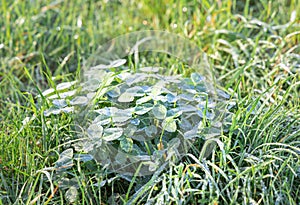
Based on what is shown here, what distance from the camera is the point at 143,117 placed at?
5.86ft

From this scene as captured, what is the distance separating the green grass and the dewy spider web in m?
0.05

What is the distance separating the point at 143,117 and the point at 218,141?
0.28 metres

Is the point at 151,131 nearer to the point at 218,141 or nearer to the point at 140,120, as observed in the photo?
the point at 140,120

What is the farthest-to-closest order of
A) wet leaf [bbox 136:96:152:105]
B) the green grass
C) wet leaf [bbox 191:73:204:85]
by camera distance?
wet leaf [bbox 191:73:204:85] < wet leaf [bbox 136:96:152:105] < the green grass

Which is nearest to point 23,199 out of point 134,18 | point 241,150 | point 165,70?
point 241,150

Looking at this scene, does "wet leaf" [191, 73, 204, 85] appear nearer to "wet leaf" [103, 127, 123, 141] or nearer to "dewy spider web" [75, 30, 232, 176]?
"dewy spider web" [75, 30, 232, 176]

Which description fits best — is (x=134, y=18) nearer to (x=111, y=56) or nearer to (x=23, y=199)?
(x=111, y=56)

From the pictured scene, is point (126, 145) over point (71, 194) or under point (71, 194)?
over

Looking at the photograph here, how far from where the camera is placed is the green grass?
167cm

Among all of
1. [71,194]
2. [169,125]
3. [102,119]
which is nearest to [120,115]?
[102,119]

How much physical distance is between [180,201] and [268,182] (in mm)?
338

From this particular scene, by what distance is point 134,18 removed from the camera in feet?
9.88

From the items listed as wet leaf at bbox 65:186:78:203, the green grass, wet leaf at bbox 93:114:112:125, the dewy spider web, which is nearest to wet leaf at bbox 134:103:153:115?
the dewy spider web

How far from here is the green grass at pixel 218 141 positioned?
1672mm
